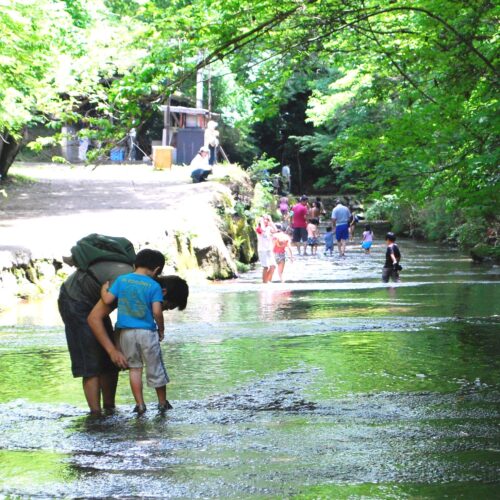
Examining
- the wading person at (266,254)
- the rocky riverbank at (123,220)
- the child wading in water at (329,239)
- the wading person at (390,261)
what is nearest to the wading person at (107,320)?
the rocky riverbank at (123,220)

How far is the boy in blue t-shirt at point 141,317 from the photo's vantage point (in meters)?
7.44

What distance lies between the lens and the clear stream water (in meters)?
5.69

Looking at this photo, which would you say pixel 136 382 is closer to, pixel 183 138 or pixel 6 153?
pixel 6 153

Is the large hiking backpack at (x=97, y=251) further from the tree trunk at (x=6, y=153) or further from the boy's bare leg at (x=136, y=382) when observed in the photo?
the tree trunk at (x=6, y=153)

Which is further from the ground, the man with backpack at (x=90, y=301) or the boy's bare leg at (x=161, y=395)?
the man with backpack at (x=90, y=301)

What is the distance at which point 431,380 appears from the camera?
9.28 metres

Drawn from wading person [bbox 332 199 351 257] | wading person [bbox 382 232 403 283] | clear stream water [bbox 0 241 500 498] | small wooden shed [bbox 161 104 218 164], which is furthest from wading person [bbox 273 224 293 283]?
small wooden shed [bbox 161 104 218 164]

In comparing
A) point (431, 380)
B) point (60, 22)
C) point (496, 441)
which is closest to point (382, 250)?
point (60, 22)

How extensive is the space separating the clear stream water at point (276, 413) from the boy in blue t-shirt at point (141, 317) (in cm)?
34

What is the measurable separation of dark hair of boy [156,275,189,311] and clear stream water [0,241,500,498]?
A: 91cm

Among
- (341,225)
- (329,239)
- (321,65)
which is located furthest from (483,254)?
(321,65)

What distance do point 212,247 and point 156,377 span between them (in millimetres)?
14931

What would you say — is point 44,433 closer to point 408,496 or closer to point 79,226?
point 408,496

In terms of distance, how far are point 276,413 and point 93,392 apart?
150cm
